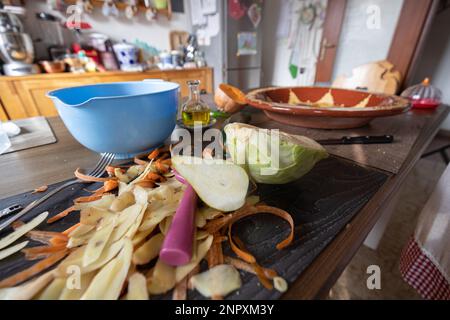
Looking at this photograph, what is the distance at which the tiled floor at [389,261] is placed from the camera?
0.87m

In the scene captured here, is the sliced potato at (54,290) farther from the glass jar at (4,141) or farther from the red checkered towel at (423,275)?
the red checkered towel at (423,275)

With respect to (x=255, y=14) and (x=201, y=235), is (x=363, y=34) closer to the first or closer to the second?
(x=255, y=14)

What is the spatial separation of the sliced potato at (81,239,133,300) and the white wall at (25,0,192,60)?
2.38m

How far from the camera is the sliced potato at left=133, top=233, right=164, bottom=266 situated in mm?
214

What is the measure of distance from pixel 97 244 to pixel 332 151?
1.49ft

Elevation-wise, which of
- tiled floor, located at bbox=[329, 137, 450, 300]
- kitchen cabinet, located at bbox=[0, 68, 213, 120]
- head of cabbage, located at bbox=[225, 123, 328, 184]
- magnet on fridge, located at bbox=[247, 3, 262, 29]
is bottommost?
tiled floor, located at bbox=[329, 137, 450, 300]

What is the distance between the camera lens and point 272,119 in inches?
27.3

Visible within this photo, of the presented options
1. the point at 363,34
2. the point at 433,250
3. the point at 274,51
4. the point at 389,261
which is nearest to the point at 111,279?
the point at 433,250

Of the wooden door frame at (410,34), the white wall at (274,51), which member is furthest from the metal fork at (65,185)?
the white wall at (274,51)

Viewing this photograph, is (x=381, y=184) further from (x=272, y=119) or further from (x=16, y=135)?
(x=16, y=135)

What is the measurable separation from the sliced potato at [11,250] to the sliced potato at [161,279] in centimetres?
17

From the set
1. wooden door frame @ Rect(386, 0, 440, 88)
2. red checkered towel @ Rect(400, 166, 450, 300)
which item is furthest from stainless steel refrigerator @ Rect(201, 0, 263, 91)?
red checkered towel @ Rect(400, 166, 450, 300)

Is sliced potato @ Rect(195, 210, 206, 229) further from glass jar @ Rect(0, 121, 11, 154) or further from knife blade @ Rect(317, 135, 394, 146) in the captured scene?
glass jar @ Rect(0, 121, 11, 154)

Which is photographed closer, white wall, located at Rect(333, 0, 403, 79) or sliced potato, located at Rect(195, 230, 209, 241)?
sliced potato, located at Rect(195, 230, 209, 241)
